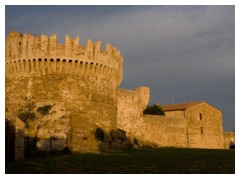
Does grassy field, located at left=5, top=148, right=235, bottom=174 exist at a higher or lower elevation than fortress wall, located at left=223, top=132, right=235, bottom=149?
higher

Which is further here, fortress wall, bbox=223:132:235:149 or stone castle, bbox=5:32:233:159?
fortress wall, bbox=223:132:235:149

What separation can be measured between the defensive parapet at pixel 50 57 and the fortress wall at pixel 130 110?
5.83 meters

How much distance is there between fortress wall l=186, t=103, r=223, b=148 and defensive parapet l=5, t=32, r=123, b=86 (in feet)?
59.0

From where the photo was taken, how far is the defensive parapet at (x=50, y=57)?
69.6 ft

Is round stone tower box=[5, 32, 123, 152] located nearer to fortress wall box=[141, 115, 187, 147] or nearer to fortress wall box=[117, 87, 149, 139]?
fortress wall box=[117, 87, 149, 139]

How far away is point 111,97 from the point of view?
78.2ft

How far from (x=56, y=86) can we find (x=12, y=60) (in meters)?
3.38

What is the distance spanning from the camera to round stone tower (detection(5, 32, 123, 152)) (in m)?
21.0

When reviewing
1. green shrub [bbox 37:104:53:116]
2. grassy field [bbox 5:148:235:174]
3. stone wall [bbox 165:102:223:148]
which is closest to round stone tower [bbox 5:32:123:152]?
green shrub [bbox 37:104:53:116]

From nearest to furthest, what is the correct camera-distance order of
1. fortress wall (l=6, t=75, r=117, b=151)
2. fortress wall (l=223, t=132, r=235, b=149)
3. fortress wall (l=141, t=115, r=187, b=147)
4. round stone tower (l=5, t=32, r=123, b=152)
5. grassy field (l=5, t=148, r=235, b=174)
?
grassy field (l=5, t=148, r=235, b=174) < fortress wall (l=6, t=75, r=117, b=151) < round stone tower (l=5, t=32, r=123, b=152) < fortress wall (l=141, t=115, r=187, b=147) < fortress wall (l=223, t=132, r=235, b=149)

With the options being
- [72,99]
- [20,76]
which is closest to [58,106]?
[72,99]

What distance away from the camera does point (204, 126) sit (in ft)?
133

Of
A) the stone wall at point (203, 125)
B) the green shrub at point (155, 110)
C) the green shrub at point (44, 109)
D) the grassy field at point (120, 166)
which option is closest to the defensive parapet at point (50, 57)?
the green shrub at point (44, 109)

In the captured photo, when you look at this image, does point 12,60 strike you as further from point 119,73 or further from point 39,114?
point 119,73
